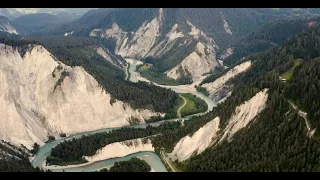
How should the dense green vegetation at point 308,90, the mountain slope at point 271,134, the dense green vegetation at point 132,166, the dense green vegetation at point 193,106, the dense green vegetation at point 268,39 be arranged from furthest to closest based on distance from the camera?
1. the dense green vegetation at point 268,39
2. the dense green vegetation at point 193,106
3. the dense green vegetation at point 132,166
4. the dense green vegetation at point 308,90
5. the mountain slope at point 271,134

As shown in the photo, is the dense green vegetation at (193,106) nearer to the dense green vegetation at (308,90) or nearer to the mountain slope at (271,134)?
the mountain slope at (271,134)

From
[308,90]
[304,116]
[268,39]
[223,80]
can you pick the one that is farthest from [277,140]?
[268,39]

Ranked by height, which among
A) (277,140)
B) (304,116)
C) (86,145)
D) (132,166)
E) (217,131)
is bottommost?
(277,140)

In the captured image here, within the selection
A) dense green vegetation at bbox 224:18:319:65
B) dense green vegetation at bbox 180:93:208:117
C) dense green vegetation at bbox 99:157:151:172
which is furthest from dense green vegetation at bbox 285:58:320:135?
dense green vegetation at bbox 224:18:319:65

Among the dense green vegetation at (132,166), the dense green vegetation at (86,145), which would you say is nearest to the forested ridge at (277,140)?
the dense green vegetation at (132,166)

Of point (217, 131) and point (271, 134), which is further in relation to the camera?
point (217, 131)

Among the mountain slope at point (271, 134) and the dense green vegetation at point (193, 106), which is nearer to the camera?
the mountain slope at point (271, 134)

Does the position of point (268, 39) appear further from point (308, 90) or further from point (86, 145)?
point (86, 145)

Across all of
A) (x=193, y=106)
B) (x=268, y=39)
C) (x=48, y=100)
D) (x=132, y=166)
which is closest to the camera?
(x=132, y=166)

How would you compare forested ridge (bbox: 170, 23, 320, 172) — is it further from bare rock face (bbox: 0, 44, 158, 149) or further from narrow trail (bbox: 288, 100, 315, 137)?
bare rock face (bbox: 0, 44, 158, 149)
